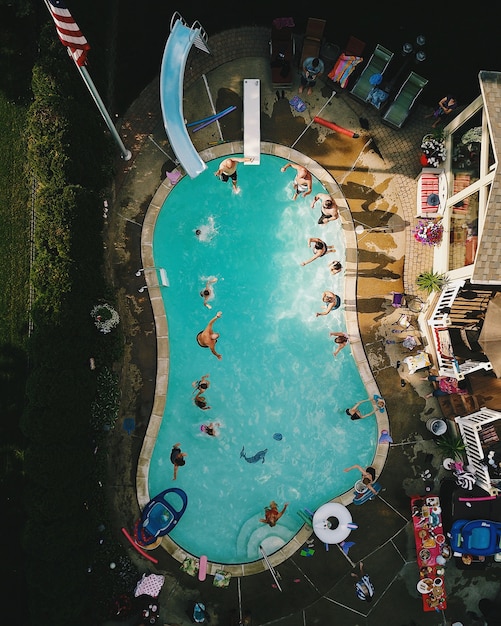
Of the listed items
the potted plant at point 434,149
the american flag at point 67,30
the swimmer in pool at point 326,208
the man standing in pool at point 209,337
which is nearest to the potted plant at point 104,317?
the man standing in pool at point 209,337

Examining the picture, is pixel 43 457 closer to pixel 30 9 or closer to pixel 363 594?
pixel 363 594

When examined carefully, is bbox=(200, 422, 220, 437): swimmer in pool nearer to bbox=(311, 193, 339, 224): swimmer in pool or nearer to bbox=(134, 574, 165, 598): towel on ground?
bbox=(134, 574, 165, 598): towel on ground

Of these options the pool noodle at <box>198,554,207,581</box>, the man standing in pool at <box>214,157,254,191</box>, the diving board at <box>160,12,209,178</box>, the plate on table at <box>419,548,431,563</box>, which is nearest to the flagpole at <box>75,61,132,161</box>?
the diving board at <box>160,12,209,178</box>

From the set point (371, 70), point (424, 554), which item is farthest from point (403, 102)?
point (424, 554)

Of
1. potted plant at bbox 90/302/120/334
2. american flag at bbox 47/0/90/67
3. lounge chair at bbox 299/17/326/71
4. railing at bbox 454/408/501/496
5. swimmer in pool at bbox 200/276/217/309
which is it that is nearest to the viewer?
american flag at bbox 47/0/90/67

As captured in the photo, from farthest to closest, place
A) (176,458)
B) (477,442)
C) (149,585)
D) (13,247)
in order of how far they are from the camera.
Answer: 1. (176,458)
2. (149,585)
3. (477,442)
4. (13,247)

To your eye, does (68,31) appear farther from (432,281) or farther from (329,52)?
(432,281)

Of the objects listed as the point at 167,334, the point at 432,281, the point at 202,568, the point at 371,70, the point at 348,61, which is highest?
the point at 348,61

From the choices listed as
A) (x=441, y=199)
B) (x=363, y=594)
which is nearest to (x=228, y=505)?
(x=363, y=594)
